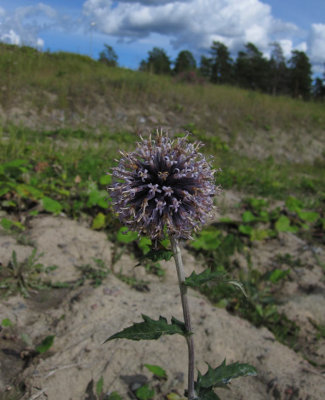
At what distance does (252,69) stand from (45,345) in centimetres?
5087

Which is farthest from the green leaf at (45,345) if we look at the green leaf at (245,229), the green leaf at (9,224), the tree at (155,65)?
the tree at (155,65)

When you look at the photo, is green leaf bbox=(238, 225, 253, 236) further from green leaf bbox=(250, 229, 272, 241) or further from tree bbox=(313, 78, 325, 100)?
tree bbox=(313, 78, 325, 100)

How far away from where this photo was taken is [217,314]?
3.11 meters

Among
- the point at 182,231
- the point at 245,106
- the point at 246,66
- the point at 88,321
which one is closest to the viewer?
the point at 182,231

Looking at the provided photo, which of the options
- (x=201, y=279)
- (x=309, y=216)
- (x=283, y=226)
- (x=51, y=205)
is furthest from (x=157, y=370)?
(x=309, y=216)

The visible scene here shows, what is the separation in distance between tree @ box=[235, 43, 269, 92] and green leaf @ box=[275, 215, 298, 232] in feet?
146

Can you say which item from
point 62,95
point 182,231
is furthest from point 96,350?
point 62,95

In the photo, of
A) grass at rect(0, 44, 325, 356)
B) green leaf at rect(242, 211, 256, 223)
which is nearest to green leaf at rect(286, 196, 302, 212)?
grass at rect(0, 44, 325, 356)

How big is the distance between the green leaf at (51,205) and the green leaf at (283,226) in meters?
3.17

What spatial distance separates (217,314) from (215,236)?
1.44 m

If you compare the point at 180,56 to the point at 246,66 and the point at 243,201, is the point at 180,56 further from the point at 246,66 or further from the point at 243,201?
the point at 243,201

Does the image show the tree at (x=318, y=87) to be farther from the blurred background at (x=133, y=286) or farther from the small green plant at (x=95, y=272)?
the small green plant at (x=95, y=272)

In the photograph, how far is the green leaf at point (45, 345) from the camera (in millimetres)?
2426

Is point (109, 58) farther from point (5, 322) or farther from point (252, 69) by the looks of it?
point (252, 69)
